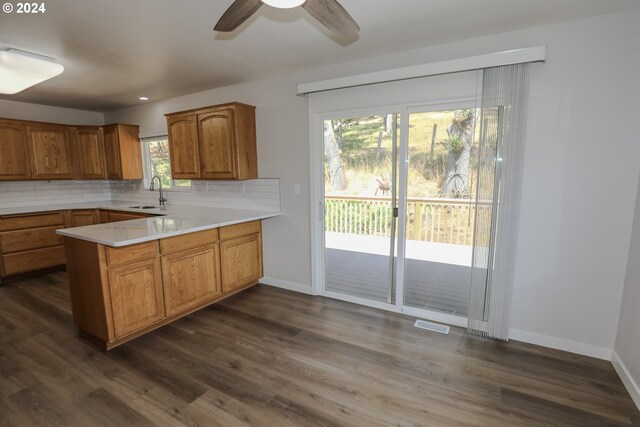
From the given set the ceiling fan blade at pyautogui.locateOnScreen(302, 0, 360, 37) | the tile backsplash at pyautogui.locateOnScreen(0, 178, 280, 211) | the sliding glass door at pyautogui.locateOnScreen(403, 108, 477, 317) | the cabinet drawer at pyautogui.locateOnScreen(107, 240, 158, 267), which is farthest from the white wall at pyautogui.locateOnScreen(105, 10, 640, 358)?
the cabinet drawer at pyautogui.locateOnScreen(107, 240, 158, 267)

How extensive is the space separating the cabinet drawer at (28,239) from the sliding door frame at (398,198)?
12.1 feet

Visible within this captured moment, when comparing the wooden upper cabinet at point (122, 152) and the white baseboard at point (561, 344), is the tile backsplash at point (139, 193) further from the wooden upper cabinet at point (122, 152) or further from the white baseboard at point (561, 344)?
the white baseboard at point (561, 344)

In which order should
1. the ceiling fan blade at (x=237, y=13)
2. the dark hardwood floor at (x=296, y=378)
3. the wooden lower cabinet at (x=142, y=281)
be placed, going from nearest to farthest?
the ceiling fan blade at (x=237, y=13) < the dark hardwood floor at (x=296, y=378) < the wooden lower cabinet at (x=142, y=281)

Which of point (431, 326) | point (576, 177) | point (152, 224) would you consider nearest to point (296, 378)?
point (431, 326)

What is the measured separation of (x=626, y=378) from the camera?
6.70 ft

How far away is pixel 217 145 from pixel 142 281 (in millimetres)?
1719

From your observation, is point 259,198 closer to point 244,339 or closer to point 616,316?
point 244,339

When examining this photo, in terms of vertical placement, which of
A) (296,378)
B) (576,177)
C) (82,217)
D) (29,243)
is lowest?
(296,378)

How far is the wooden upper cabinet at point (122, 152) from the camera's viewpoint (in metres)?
4.75

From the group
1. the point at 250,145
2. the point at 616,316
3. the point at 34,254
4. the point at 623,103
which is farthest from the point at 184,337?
the point at 623,103

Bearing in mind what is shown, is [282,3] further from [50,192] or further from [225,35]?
[50,192]

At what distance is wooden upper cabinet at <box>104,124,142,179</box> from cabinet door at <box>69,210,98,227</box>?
651 mm

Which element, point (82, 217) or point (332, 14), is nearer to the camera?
point (332, 14)

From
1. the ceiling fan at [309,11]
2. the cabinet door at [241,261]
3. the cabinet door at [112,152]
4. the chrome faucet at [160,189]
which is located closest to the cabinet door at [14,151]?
the cabinet door at [112,152]
